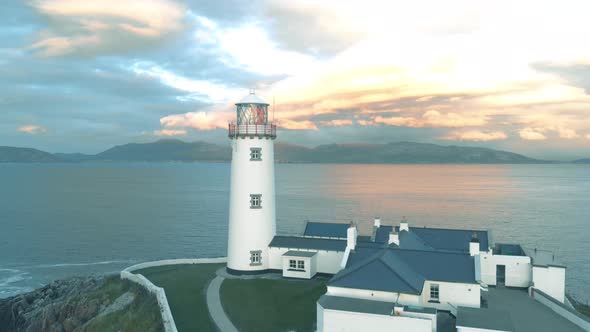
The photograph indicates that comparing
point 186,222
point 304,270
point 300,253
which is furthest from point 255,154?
point 186,222

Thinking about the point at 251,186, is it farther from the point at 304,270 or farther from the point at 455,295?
the point at 455,295

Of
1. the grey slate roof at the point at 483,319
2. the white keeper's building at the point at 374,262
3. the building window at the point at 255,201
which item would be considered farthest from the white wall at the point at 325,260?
the grey slate roof at the point at 483,319

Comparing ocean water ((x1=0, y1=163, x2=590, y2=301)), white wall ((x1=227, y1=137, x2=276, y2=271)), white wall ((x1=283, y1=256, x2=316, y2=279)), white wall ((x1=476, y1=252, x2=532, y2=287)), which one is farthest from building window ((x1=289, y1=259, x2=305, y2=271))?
ocean water ((x1=0, y1=163, x2=590, y2=301))

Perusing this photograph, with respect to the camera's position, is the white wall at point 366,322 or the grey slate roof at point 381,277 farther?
the grey slate roof at point 381,277

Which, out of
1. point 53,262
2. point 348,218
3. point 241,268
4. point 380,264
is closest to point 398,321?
point 380,264

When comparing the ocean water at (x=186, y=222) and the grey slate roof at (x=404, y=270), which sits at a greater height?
the grey slate roof at (x=404, y=270)

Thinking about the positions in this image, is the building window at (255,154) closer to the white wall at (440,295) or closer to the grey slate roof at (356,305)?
the white wall at (440,295)

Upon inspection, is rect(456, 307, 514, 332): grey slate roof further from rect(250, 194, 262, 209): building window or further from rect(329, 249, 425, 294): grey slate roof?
rect(250, 194, 262, 209): building window

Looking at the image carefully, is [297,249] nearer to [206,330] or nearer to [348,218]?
[206,330]
